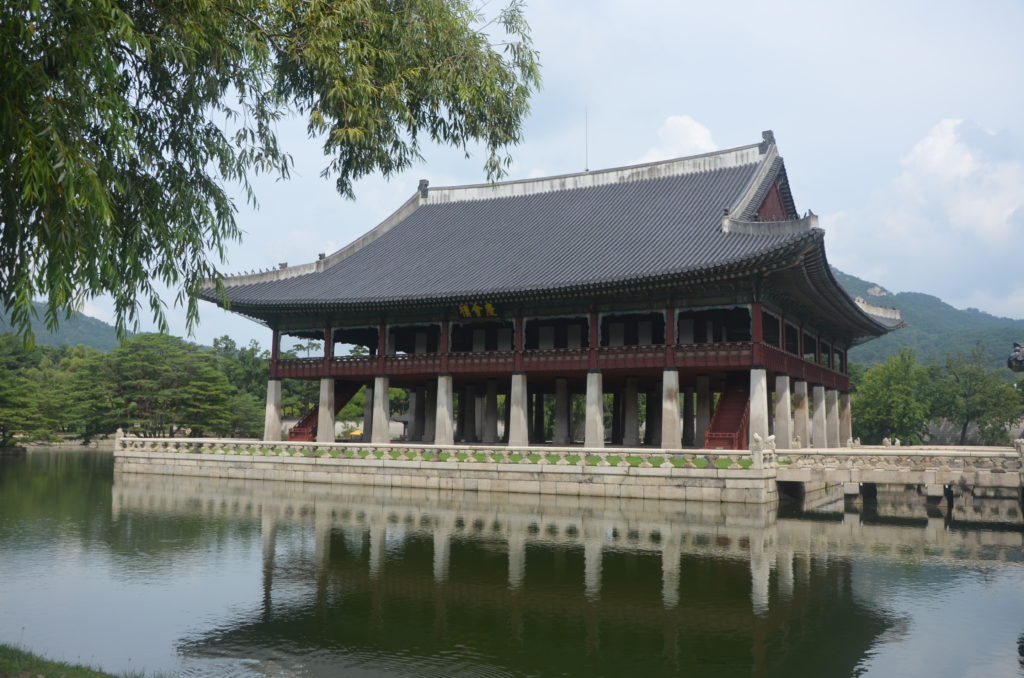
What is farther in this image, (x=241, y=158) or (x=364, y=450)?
(x=364, y=450)

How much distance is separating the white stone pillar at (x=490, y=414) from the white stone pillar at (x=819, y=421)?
1649 centimetres

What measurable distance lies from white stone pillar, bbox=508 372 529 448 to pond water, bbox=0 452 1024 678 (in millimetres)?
9774

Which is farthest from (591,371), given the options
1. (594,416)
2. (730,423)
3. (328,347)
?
(328,347)

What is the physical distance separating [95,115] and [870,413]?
201 feet

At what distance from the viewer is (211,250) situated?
1175cm

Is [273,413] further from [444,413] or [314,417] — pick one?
[444,413]

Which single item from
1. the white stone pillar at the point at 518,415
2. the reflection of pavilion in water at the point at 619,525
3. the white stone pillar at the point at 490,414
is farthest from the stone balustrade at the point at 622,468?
the white stone pillar at the point at 490,414

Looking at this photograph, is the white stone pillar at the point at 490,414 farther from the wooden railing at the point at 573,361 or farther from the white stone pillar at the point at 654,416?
Answer: the white stone pillar at the point at 654,416

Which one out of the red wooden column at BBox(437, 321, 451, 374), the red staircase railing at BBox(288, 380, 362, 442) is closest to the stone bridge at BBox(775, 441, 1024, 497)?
the red wooden column at BBox(437, 321, 451, 374)

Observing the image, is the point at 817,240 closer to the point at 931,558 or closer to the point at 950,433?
the point at 931,558

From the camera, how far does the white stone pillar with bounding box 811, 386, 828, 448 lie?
131 feet

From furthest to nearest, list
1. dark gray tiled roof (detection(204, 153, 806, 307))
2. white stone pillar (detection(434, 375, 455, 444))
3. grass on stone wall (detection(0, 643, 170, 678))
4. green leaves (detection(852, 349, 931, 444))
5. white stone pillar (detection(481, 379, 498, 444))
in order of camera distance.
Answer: green leaves (detection(852, 349, 931, 444))
white stone pillar (detection(481, 379, 498, 444))
white stone pillar (detection(434, 375, 455, 444))
dark gray tiled roof (detection(204, 153, 806, 307))
grass on stone wall (detection(0, 643, 170, 678))

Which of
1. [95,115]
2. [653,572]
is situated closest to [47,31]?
[95,115]

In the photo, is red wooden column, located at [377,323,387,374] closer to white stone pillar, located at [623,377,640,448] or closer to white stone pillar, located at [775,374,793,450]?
white stone pillar, located at [623,377,640,448]
